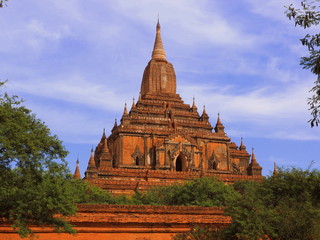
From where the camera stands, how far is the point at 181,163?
45125 mm

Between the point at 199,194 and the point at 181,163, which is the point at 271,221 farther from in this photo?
the point at 181,163

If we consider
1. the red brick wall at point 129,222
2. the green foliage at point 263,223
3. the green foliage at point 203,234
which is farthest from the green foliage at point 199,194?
the green foliage at point 203,234

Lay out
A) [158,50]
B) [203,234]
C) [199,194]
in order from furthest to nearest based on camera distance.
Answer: [158,50] < [199,194] < [203,234]

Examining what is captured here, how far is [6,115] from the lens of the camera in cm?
1464

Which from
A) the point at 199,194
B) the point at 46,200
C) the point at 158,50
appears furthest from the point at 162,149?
the point at 46,200

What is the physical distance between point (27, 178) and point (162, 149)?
29.0 m

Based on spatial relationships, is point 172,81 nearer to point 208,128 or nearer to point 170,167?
point 208,128

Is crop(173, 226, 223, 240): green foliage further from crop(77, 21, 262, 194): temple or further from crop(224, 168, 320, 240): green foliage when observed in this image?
crop(77, 21, 262, 194): temple

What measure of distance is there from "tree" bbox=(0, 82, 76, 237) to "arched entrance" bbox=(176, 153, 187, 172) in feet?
95.0

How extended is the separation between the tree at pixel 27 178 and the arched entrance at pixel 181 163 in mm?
28960

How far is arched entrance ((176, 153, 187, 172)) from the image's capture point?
44156mm

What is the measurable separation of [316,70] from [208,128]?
37.1m

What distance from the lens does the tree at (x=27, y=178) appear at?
1439 cm

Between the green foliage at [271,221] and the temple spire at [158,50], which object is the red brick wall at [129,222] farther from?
the temple spire at [158,50]
